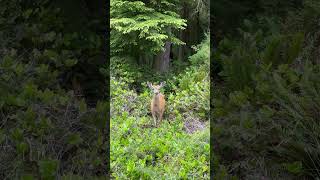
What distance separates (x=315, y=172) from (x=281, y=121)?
453 millimetres

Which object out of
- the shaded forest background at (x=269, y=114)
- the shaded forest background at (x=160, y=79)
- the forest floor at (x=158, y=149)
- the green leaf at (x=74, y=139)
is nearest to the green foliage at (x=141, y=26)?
the shaded forest background at (x=160, y=79)

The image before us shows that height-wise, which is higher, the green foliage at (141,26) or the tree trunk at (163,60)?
the green foliage at (141,26)

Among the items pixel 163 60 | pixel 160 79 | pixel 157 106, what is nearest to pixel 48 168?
pixel 157 106

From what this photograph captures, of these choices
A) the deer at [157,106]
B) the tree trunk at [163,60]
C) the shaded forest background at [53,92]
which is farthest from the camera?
the tree trunk at [163,60]

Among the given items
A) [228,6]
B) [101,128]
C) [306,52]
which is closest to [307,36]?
[306,52]

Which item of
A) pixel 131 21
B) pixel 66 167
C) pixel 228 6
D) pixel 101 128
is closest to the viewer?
pixel 66 167

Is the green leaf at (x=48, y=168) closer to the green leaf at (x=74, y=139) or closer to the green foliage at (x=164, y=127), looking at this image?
the green leaf at (x=74, y=139)

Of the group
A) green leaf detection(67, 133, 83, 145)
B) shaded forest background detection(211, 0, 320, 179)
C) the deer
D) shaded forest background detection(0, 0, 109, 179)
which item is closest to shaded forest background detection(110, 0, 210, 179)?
the deer

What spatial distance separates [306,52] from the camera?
5.27 m

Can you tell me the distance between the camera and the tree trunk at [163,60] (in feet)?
30.6

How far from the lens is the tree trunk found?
9.31 metres

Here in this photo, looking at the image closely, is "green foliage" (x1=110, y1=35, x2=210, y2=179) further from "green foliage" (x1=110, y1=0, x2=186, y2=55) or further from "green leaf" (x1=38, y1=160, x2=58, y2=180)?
"green leaf" (x1=38, y1=160, x2=58, y2=180)

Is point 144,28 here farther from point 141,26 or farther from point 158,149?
point 158,149

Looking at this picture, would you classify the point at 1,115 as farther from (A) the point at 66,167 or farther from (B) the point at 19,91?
(A) the point at 66,167
